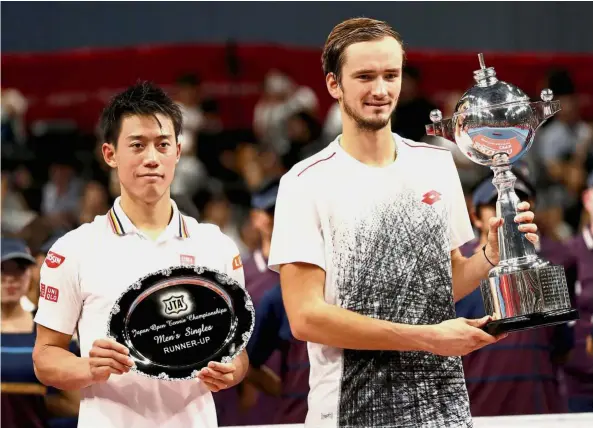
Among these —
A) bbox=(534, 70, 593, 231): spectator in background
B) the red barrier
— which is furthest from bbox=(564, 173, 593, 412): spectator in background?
the red barrier

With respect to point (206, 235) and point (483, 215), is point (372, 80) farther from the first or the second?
point (483, 215)

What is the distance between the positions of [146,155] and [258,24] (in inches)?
202

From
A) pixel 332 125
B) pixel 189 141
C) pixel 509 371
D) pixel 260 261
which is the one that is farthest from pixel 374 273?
pixel 189 141

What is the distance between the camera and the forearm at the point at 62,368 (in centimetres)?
231

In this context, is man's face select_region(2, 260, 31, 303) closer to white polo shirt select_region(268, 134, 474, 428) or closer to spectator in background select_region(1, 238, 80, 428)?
spectator in background select_region(1, 238, 80, 428)

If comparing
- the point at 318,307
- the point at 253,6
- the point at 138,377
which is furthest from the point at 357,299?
the point at 253,6

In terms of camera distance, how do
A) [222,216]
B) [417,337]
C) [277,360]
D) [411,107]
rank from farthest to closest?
1. [411,107]
2. [222,216]
3. [277,360]
4. [417,337]

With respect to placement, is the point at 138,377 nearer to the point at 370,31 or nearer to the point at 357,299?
the point at 357,299

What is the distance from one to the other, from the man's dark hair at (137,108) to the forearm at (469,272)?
811 millimetres

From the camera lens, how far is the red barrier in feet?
24.4

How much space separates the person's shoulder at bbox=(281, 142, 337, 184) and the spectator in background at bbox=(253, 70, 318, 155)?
13.8 ft

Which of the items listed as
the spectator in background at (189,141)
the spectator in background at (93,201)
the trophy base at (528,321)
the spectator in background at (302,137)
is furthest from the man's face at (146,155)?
the spectator in background at (302,137)

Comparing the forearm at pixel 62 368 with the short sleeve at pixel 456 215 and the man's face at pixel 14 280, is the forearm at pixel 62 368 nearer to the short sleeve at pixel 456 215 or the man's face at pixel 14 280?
the short sleeve at pixel 456 215

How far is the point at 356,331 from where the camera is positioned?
7.12ft
